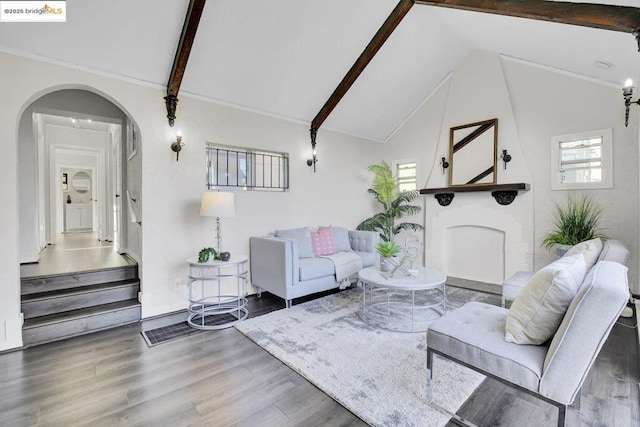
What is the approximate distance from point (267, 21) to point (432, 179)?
3617 mm

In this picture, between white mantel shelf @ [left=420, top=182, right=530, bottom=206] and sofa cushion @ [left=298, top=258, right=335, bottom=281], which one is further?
white mantel shelf @ [left=420, top=182, right=530, bottom=206]

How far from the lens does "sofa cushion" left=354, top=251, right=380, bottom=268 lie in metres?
4.61

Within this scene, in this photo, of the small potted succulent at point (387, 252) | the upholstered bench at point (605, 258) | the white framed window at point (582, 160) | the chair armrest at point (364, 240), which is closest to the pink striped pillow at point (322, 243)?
the chair armrest at point (364, 240)

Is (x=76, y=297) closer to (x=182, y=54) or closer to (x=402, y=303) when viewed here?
(x=182, y=54)

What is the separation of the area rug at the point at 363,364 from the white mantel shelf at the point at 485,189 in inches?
108

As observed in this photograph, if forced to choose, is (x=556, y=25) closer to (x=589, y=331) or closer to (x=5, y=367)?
(x=589, y=331)

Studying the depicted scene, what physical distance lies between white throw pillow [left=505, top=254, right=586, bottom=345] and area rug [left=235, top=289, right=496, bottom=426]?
0.65m

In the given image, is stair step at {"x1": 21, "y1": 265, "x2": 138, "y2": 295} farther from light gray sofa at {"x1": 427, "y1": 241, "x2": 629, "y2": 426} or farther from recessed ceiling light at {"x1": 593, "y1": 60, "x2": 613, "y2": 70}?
recessed ceiling light at {"x1": 593, "y1": 60, "x2": 613, "y2": 70}

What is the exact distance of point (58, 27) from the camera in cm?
267

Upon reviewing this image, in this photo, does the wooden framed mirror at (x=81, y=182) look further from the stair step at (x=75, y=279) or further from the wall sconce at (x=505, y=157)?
the wall sconce at (x=505, y=157)

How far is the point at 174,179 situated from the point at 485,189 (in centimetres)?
440

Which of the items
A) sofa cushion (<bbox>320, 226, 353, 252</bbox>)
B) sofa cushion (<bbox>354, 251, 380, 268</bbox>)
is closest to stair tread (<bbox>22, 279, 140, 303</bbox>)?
sofa cushion (<bbox>320, 226, 353, 252</bbox>)

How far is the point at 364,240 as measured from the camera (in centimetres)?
492

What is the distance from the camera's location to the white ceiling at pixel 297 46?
110 inches
